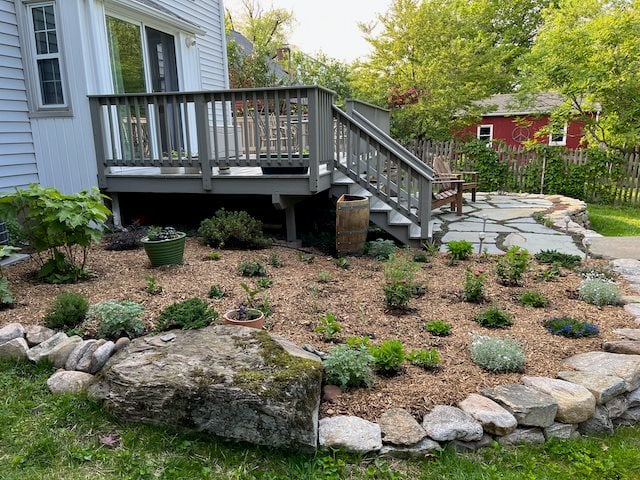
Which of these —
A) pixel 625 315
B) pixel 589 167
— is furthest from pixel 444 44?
pixel 625 315

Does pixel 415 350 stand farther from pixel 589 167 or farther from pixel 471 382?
pixel 589 167

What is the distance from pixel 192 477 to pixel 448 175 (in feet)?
24.1

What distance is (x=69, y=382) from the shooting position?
255cm

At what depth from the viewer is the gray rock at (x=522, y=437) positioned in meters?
2.30

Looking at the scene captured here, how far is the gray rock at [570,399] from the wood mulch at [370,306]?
180 mm

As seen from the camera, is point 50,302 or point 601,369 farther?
point 50,302

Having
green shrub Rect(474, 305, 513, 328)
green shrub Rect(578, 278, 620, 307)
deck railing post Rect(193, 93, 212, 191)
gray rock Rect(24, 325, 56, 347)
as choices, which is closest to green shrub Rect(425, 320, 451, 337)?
green shrub Rect(474, 305, 513, 328)

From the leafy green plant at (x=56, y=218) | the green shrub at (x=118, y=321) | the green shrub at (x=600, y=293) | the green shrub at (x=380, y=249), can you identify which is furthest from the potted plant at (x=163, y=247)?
the green shrub at (x=600, y=293)

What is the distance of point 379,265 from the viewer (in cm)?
492

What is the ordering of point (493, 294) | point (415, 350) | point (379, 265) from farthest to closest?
point (379, 265) → point (493, 294) → point (415, 350)

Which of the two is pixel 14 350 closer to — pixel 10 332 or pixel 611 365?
pixel 10 332

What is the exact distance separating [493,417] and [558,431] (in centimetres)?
41

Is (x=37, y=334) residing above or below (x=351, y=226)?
below

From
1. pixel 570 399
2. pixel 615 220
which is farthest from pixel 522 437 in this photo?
pixel 615 220
